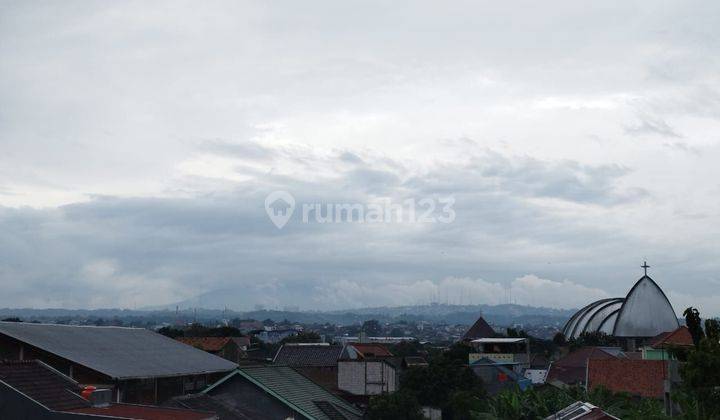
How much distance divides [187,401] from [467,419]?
16938 mm

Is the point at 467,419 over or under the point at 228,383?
under

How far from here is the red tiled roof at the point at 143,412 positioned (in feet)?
60.1

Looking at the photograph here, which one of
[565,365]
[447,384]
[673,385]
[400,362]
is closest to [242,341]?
[400,362]

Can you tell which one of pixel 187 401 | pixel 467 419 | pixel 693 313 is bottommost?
pixel 467 419

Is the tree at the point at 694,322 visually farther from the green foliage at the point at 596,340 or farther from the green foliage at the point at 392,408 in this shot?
the green foliage at the point at 596,340

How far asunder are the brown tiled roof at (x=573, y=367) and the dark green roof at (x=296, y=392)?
864 inches

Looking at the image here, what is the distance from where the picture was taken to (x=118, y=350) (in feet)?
79.8

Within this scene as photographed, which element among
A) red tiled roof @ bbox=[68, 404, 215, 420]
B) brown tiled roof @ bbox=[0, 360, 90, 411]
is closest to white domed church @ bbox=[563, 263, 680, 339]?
red tiled roof @ bbox=[68, 404, 215, 420]

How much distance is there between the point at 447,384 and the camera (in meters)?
41.2

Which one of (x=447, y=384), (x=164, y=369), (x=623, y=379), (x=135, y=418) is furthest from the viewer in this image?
(x=447, y=384)

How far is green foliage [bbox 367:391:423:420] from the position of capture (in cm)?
3189

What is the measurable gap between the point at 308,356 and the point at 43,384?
95.8 ft

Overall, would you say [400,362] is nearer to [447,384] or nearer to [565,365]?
[565,365]

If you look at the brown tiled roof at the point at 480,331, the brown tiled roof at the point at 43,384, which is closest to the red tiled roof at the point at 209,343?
the brown tiled roof at the point at 43,384
